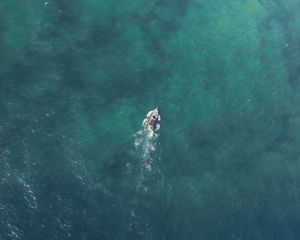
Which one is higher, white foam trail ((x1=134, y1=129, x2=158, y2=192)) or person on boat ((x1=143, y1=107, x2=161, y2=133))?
person on boat ((x1=143, y1=107, x2=161, y2=133))

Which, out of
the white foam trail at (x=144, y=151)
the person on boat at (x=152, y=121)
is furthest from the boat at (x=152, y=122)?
the white foam trail at (x=144, y=151)

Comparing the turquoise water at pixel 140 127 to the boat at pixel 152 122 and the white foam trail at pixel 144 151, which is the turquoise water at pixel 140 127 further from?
the boat at pixel 152 122

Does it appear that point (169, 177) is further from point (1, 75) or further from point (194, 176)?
point (1, 75)

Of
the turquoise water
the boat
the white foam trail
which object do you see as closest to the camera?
the turquoise water

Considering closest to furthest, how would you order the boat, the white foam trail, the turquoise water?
the turquoise water
the white foam trail
the boat

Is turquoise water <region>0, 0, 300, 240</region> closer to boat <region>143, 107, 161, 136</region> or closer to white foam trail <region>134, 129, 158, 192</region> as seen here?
white foam trail <region>134, 129, 158, 192</region>

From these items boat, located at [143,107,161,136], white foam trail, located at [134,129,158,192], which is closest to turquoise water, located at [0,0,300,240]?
white foam trail, located at [134,129,158,192]

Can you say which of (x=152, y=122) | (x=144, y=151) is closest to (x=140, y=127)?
(x=152, y=122)

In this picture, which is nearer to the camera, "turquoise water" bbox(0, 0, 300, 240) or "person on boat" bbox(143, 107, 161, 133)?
"turquoise water" bbox(0, 0, 300, 240)
